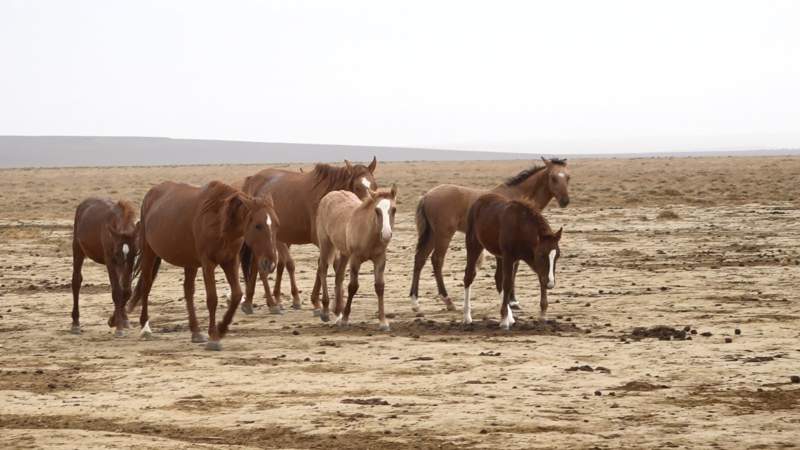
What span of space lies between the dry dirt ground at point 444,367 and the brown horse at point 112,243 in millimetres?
364

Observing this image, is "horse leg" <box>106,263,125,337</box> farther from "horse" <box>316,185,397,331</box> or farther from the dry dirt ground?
"horse" <box>316,185,397,331</box>

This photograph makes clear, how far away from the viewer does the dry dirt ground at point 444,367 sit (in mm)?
9078

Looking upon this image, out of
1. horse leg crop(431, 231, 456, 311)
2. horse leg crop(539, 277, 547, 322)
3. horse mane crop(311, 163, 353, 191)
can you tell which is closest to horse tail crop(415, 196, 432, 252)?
horse leg crop(431, 231, 456, 311)

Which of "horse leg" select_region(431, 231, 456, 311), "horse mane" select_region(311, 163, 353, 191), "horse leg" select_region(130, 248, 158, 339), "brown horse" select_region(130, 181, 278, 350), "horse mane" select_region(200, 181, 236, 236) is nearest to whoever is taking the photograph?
"brown horse" select_region(130, 181, 278, 350)

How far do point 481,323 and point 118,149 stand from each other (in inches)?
6480

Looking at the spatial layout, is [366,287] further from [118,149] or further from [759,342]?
[118,149]

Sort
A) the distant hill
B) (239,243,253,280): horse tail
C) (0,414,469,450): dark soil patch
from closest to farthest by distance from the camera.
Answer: (0,414,469,450): dark soil patch
(239,243,253,280): horse tail
the distant hill

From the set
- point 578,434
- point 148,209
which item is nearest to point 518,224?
point 148,209

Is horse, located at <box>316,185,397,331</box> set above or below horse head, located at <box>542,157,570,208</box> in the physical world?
below

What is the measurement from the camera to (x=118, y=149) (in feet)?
572

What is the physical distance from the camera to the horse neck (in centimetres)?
1728

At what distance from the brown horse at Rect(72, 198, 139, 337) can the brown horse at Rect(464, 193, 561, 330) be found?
3.72 meters

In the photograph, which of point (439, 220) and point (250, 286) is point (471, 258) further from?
point (250, 286)

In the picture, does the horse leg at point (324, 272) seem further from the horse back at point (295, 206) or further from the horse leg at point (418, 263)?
the horse leg at point (418, 263)
